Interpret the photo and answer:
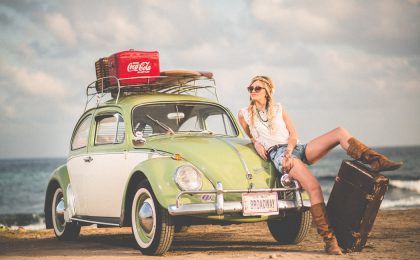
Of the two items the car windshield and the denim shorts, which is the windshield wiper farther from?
the denim shorts

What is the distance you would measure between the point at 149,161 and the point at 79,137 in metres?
2.87

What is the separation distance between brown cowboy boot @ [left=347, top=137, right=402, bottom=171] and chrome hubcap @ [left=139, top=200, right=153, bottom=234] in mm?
2257

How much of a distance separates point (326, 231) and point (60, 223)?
16.0 ft

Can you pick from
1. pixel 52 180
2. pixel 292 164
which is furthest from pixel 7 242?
pixel 292 164

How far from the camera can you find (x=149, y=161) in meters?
7.02

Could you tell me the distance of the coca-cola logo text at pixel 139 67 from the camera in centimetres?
870

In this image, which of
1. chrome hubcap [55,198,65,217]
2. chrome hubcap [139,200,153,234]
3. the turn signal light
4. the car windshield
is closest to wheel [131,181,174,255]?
chrome hubcap [139,200,153,234]

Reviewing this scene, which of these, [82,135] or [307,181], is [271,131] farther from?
[82,135]

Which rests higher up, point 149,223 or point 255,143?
point 255,143

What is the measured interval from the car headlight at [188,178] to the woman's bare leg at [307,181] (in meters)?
1.06

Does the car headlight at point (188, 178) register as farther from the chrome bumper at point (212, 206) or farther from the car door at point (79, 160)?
the car door at point (79, 160)

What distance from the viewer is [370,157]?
654cm

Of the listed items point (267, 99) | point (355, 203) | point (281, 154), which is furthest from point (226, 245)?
point (355, 203)

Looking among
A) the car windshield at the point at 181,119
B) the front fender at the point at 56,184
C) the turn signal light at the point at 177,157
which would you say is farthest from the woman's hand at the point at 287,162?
the front fender at the point at 56,184
